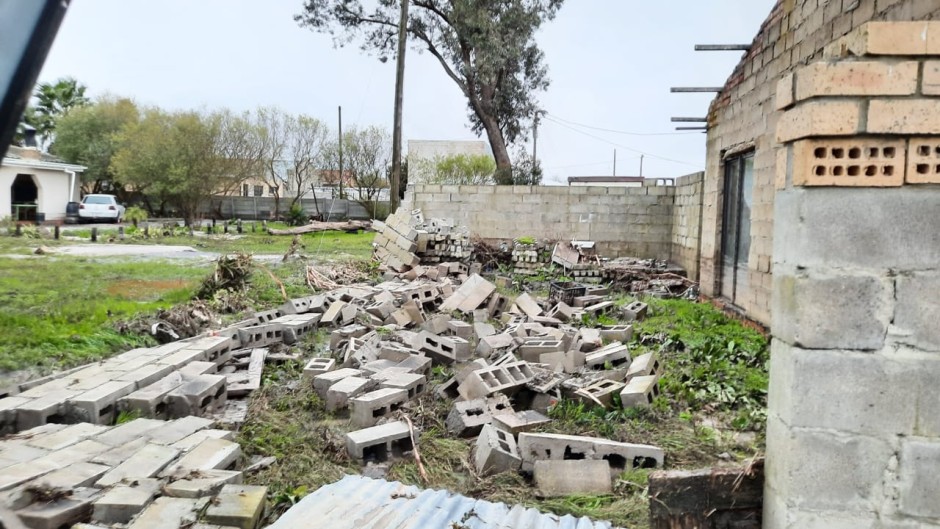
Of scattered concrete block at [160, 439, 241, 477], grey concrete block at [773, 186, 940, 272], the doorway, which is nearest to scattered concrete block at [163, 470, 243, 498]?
scattered concrete block at [160, 439, 241, 477]

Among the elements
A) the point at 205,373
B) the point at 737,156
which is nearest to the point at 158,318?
the point at 205,373

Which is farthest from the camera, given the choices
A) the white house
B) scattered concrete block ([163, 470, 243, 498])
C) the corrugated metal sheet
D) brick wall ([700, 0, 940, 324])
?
the white house

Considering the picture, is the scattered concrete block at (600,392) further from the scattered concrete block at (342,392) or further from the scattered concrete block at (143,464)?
the scattered concrete block at (143,464)

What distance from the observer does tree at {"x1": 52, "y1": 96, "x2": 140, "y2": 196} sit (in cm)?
3434

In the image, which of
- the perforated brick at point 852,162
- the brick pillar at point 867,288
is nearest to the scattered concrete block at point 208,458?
the brick pillar at point 867,288

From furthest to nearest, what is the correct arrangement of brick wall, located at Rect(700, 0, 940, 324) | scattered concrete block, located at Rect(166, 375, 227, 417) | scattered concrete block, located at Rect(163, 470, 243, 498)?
brick wall, located at Rect(700, 0, 940, 324) < scattered concrete block, located at Rect(166, 375, 227, 417) < scattered concrete block, located at Rect(163, 470, 243, 498)

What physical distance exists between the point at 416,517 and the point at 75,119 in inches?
1601

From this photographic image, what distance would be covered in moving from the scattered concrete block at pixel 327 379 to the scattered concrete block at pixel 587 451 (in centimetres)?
207

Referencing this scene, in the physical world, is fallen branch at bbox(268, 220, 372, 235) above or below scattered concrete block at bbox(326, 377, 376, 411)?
above

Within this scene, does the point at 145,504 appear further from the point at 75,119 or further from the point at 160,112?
the point at 75,119

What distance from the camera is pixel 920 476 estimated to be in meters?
2.23

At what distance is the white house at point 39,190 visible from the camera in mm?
25203

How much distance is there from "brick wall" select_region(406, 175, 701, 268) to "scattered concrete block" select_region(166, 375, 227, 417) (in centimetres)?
Result: 1044

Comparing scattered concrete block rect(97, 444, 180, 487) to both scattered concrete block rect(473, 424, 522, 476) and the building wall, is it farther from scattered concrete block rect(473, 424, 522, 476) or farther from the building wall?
the building wall
